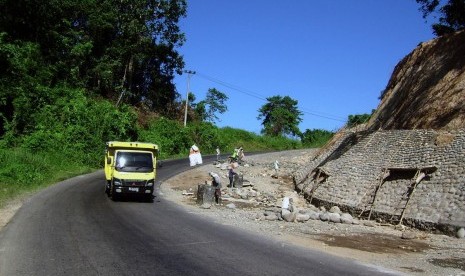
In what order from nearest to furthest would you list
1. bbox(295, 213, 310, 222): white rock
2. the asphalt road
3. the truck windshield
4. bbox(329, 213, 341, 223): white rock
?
the asphalt road → bbox(295, 213, 310, 222): white rock → bbox(329, 213, 341, 223): white rock → the truck windshield

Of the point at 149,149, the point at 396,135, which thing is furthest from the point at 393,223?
the point at 149,149

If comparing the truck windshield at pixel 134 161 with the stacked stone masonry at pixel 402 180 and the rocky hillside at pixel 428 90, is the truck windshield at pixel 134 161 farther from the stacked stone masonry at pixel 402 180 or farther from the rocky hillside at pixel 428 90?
the rocky hillside at pixel 428 90

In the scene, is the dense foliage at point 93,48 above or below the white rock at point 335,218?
above

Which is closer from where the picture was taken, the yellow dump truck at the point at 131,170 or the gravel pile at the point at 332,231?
the gravel pile at the point at 332,231

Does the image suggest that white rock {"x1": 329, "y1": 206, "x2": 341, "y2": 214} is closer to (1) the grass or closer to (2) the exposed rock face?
(2) the exposed rock face

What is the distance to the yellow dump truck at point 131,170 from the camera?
19.4 meters

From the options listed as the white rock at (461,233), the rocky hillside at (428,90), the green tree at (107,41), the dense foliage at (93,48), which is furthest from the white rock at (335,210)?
the green tree at (107,41)

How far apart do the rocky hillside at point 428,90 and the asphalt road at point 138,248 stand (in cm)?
1531

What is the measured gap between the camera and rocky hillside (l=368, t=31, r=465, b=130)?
79.5ft

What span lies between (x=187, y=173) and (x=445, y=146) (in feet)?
63.4

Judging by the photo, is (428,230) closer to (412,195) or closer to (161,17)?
(412,195)

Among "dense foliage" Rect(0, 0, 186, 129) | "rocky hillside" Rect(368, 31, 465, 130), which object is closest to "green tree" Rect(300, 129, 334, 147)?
"dense foliage" Rect(0, 0, 186, 129)

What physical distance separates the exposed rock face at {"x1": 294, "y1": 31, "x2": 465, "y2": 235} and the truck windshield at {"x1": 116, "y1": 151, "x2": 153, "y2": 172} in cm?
932

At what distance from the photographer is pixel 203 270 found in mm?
8516
